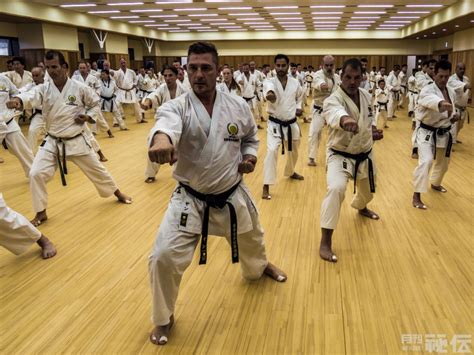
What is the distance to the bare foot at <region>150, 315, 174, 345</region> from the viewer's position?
2186mm

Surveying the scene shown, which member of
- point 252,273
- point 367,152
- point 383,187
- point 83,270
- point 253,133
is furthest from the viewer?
point 383,187

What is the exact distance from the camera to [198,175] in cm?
213

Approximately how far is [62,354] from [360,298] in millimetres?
1733

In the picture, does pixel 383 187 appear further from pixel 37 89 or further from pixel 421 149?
pixel 37 89

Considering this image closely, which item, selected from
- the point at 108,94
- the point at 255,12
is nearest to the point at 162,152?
the point at 108,94

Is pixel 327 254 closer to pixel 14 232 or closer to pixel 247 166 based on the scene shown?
pixel 247 166

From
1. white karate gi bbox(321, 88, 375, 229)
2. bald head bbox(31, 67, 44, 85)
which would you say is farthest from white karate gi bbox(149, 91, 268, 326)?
bald head bbox(31, 67, 44, 85)

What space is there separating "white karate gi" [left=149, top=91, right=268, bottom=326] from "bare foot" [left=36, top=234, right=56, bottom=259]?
1.50 meters

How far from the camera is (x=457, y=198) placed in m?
4.55

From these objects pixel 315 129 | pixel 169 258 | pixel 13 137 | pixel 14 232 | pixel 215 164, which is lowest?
pixel 14 232

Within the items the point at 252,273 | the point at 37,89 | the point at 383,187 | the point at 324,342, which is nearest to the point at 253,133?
the point at 252,273

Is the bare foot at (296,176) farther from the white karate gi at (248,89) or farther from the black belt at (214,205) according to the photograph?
the white karate gi at (248,89)

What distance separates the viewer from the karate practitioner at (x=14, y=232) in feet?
9.27

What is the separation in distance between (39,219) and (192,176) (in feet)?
8.19
